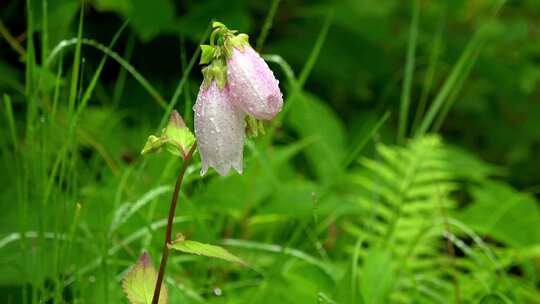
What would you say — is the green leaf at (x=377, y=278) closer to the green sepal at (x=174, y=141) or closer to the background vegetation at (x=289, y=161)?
the background vegetation at (x=289, y=161)

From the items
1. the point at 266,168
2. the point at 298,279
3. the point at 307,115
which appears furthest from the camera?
the point at 307,115

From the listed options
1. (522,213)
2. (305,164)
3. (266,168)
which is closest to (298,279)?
(266,168)

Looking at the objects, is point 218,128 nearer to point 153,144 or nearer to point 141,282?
point 153,144

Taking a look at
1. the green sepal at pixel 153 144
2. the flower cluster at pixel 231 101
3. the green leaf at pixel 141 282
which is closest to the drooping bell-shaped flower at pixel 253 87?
the flower cluster at pixel 231 101

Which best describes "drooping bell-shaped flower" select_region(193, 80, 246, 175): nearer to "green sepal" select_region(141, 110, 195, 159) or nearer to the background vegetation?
"green sepal" select_region(141, 110, 195, 159)

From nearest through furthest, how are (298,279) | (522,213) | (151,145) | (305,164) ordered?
1. (151,145)
2. (298,279)
3. (522,213)
4. (305,164)

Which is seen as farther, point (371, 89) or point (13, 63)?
point (371, 89)

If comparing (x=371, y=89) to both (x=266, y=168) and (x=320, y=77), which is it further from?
(x=266, y=168)

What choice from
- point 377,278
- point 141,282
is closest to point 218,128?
point 141,282

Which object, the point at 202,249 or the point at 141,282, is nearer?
the point at 202,249
